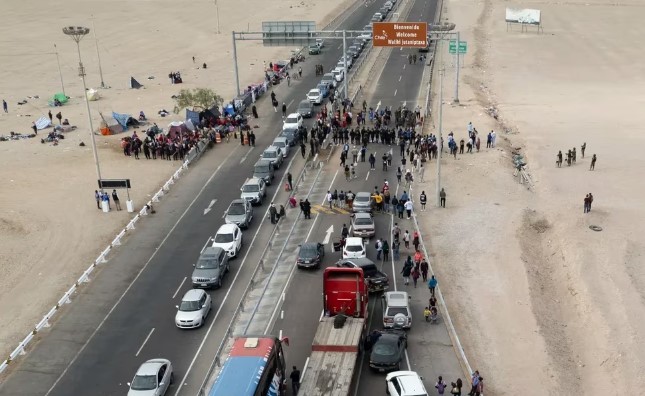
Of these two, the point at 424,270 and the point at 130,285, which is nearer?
the point at 424,270

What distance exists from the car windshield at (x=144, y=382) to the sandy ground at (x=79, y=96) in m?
8.17

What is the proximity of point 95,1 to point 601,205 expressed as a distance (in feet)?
430

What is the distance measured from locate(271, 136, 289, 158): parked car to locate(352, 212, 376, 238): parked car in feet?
47.3

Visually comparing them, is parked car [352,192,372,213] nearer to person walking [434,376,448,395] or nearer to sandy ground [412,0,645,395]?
sandy ground [412,0,645,395]

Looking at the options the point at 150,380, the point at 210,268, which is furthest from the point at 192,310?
the point at 150,380

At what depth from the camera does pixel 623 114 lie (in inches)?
2753

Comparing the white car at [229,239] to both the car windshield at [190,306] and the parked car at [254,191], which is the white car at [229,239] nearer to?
the parked car at [254,191]

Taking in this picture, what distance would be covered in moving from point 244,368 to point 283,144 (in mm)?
32650

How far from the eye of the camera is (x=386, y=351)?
2880cm

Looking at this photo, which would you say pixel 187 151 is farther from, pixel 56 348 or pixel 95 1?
pixel 95 1

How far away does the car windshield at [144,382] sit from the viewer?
27.5 meters

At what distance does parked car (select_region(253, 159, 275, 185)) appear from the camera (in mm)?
49969

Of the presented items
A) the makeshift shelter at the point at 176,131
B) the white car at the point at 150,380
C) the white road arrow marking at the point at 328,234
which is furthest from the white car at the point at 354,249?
the makeshift shelter at the point at 176,131

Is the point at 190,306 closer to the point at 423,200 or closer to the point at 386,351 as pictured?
the point at 386,351
